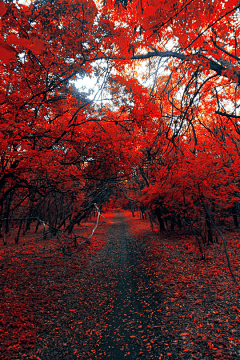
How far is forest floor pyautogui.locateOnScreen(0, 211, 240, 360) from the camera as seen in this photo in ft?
13.2

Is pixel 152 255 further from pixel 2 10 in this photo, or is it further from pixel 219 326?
pixel 2 10

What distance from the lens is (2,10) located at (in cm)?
102

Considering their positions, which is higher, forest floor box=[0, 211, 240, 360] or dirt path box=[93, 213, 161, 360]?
forest floor box=[0, 211, 240, 360]

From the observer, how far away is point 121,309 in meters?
5.66

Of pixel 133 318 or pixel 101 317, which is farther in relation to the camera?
pixel 101 317

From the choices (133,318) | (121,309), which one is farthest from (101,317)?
(133,318)

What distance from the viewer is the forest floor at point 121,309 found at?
13.2 feet

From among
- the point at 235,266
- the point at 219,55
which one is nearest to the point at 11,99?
the point at 219,55

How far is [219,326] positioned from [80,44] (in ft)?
26.2

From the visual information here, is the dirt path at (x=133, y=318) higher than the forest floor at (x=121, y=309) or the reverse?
the reverse

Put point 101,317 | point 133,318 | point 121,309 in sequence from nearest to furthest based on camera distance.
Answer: point 133,318 → point 101,317 → point 121,309

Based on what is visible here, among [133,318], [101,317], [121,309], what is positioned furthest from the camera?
[121,309]

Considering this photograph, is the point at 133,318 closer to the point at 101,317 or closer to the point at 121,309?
the point at 121,309

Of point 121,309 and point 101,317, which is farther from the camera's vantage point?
point 121,309
